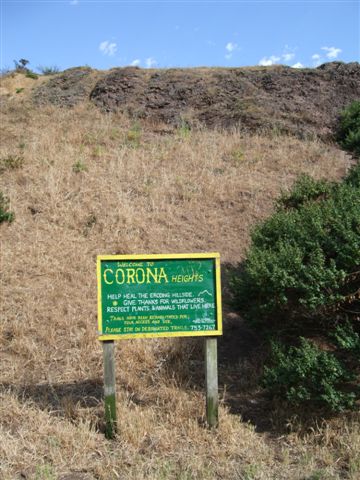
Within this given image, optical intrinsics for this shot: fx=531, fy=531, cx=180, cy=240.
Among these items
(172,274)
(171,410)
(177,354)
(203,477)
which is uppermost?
(172,274)

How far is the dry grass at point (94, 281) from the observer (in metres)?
4.30

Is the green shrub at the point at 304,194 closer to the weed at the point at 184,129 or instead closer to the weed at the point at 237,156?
the weed at the point at 237,156

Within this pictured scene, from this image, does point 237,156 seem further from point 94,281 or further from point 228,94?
point 94,281

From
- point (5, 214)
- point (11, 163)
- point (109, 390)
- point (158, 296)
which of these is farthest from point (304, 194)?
point (11, 163)

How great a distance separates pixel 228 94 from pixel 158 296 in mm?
11146

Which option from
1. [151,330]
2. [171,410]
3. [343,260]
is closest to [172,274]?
[151,330]

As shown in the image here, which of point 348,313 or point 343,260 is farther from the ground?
point 343,260

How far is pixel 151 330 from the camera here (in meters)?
4.67

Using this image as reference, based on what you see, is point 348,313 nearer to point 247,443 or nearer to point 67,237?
point 247,443

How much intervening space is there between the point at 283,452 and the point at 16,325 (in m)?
3.49

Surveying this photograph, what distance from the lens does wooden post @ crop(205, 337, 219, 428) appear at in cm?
473

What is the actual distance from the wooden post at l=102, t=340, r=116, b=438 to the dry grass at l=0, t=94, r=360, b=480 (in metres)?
0.09

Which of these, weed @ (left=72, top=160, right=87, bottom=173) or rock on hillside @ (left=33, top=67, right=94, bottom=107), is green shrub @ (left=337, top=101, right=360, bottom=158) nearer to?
weed @ (left=72, top=160, right=87, bottom=173)

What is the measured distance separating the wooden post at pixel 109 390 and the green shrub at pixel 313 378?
1.42 meters
